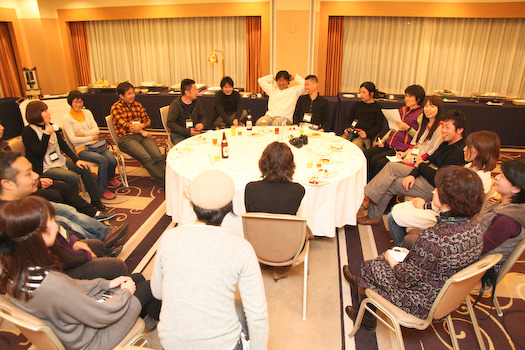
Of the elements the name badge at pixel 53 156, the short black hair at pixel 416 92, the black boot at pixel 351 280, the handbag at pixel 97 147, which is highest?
the short black hair at pixel 416 92

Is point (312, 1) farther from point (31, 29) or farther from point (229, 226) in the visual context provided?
point (31, 29)

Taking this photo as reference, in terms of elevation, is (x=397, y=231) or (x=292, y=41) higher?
(x=292, y=41)

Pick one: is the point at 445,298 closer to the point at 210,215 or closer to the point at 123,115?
the point at 210,215

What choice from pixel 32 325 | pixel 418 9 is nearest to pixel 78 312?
pixel 32 325

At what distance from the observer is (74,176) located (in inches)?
139

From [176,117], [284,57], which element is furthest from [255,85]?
[176,117]

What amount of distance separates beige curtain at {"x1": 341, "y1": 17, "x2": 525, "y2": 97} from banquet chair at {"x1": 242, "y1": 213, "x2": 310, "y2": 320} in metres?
6.78

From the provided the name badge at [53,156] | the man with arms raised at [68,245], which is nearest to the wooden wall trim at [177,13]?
the name badge at [53,156]

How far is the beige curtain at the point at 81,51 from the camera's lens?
8.34 meters

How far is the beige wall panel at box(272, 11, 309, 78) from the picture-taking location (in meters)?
6.57

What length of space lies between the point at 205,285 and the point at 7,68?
8.77 metres

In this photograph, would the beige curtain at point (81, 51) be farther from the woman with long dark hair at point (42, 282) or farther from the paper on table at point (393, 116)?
the woman with long dark hair at point (42, 282)

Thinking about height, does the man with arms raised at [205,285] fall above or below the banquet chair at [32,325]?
above

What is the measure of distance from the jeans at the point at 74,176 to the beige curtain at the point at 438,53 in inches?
247
